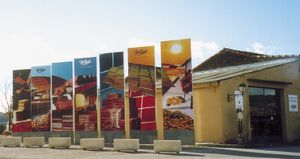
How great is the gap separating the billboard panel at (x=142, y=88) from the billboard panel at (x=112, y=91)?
76 cm

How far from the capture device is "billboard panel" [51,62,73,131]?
30.2 meters

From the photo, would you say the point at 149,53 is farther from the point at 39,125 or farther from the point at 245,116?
the point at 39,125

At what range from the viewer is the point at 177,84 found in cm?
2686

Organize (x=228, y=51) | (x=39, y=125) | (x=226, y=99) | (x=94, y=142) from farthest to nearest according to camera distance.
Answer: (x=228, y=51) < (x=39, y=125) < (x=226, y=99) < (x=94, y=142)

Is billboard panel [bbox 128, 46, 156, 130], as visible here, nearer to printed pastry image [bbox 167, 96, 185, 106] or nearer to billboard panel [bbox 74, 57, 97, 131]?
printed pastry image [bbox 167, 96, 185, 106]

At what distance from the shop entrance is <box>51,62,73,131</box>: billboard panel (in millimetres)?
13067

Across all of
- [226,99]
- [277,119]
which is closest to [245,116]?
[226,99]

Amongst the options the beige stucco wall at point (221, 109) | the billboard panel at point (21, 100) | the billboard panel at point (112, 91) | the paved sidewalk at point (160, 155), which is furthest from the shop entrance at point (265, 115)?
the billboard panel at point (21, 100)

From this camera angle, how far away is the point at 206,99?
29375 millimetres

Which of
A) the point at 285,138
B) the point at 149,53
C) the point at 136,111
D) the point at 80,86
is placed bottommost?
the point at 285,138

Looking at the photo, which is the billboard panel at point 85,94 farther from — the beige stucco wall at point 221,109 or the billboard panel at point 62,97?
the beige stucco wall at point 221,109

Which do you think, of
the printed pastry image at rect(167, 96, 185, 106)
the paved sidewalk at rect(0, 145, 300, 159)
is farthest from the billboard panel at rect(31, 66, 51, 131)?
the printed pastry image at rect(167, 96, 185, 106)

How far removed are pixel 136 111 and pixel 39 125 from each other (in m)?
8.11

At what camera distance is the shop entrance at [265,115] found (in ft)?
102
